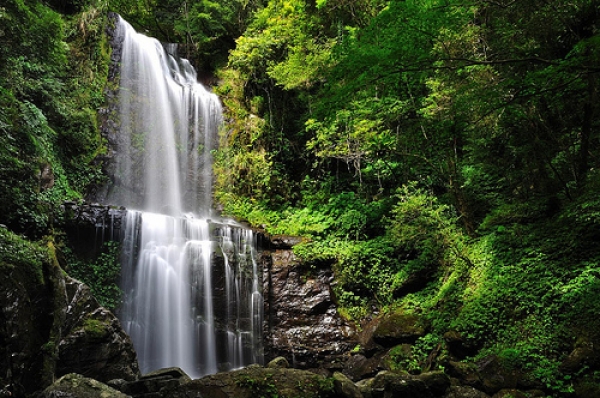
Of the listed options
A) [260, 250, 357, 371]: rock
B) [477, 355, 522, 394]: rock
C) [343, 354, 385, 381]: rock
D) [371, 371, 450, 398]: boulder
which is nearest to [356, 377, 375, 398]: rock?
[371, 371, 450, 398]: boulder

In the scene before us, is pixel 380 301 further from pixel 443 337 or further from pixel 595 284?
pixel 595 284

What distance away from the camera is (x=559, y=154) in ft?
30.2

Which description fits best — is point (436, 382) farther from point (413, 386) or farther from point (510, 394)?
point (510, 394)

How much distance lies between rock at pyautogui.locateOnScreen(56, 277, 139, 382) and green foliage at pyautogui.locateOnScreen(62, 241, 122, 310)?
6.89 feet

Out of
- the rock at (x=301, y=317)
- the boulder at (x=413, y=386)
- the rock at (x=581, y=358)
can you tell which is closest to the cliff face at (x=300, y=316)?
the rock at (x=301, y=317)

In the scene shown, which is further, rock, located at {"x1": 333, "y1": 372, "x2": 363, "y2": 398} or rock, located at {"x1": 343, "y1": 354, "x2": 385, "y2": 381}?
rock, located at {"x1": 343, "y1": 354, "x2": 385, "y2": 381}

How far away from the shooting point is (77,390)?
4.62 meters

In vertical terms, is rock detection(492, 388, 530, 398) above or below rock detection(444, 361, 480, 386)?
below

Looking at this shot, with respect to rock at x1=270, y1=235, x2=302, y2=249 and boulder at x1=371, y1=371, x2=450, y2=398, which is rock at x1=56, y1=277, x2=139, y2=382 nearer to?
boulder at x1=371, y1=371, x2=450, y2=398

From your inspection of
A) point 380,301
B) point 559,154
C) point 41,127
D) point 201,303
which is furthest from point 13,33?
point 559,154

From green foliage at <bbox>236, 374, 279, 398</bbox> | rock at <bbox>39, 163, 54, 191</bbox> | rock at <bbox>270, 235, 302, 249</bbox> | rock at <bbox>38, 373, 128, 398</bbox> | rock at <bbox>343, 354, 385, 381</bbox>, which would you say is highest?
rock at <bbox>39, 163, 54, 191</bbox>

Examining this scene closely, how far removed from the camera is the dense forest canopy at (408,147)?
536 centimetres

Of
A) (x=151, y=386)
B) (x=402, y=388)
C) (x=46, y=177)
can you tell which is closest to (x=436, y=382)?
(x=402, y=388)

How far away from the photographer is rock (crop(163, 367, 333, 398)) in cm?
560
